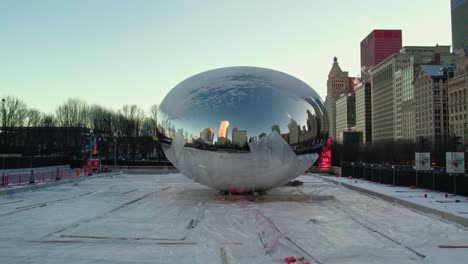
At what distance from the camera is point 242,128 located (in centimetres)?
1331

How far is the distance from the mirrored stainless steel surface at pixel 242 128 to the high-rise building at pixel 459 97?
140 metres

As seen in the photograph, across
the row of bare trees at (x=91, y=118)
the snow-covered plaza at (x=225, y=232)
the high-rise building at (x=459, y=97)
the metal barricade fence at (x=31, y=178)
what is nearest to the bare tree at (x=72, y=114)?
the row of bare trees at (x=91, y=118)

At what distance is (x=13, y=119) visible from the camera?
261 feet

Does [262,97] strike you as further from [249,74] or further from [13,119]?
[13,119]

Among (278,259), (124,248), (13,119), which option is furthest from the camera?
(13,119)

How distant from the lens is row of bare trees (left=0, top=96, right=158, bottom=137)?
82.1 metres

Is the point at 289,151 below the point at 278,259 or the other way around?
the other way around

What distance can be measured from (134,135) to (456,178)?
7353cm

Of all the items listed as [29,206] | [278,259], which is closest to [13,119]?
[29,206]

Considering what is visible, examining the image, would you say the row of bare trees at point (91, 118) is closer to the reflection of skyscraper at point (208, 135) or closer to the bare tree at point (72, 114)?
the bare tree at point (72, 114)

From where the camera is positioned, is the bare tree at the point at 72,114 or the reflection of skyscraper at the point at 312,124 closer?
the reflection of skyscraper at the point at 312,124

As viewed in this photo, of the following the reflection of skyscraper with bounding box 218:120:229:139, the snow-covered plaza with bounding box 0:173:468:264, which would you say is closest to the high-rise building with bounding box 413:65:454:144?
the snow-covered plaza with bounding box 0:173:468:264

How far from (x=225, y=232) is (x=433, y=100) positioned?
172 meters

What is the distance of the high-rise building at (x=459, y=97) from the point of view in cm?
13812
